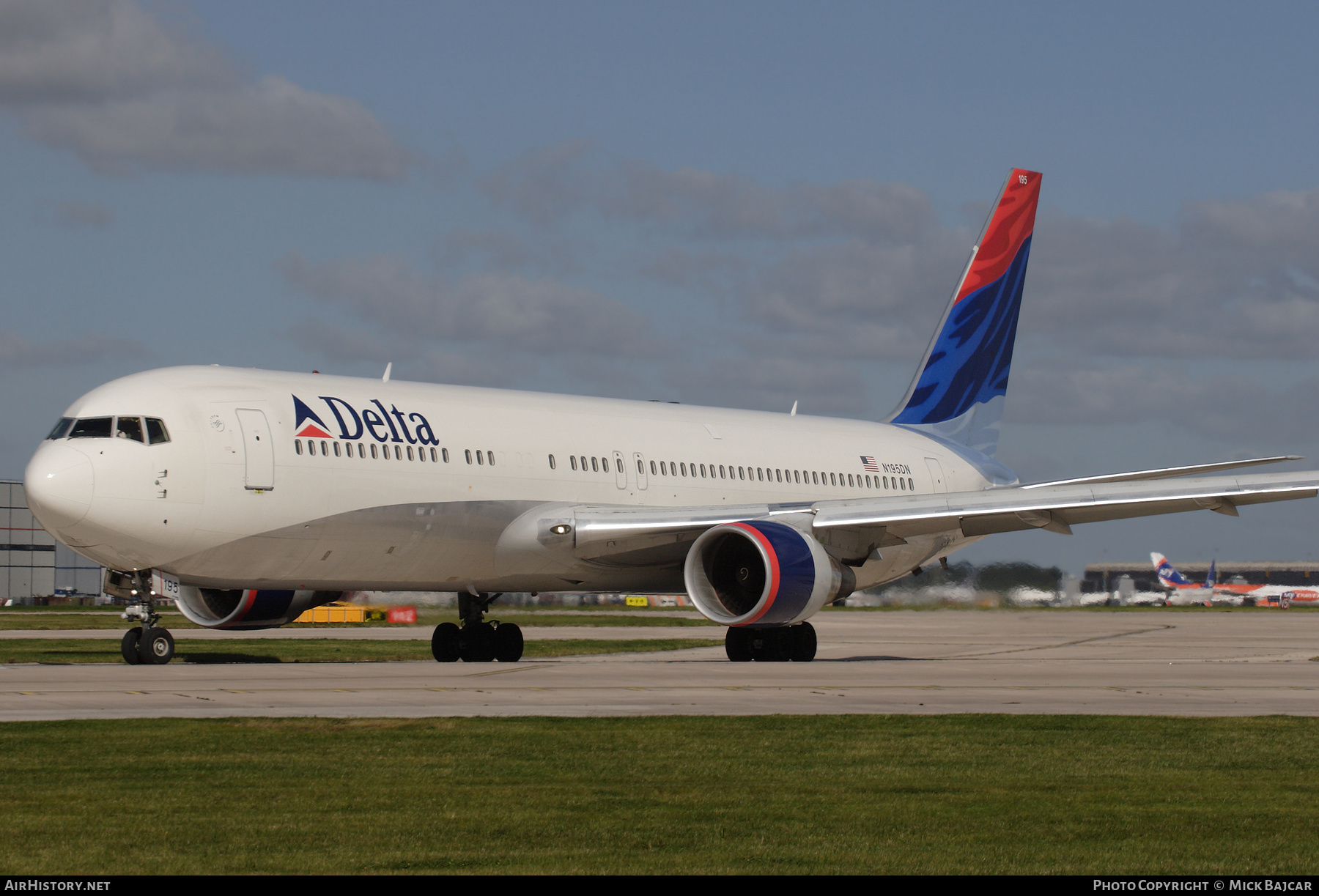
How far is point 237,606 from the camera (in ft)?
82.7

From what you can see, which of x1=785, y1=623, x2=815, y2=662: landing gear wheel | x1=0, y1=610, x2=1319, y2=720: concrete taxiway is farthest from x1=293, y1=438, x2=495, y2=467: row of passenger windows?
x1=785, y1=623, x2=815, y2=662: landing gear wheel

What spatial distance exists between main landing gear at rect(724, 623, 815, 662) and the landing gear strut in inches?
351

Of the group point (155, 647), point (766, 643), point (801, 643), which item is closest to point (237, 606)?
point (155, 647)

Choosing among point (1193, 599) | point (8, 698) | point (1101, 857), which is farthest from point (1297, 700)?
point (1193, 599)

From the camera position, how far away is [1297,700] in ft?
58.2

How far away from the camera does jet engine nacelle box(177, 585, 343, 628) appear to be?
82.6 feet

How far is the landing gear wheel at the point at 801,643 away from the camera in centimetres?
2588

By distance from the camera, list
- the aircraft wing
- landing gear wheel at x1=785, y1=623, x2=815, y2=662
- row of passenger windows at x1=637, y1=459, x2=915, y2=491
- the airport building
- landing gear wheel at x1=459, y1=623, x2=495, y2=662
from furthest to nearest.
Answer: the airport building < row of passenger windows at x1=637, y1=459, x2=915, y2=491 < landing gear wheel at x1=459, y1=623, x2=495, y2=662 < landing gear wheel at x1=785, y1=623, x2=815, y2=662 < the aircraft wing

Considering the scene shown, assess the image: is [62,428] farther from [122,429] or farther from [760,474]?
[760,474]

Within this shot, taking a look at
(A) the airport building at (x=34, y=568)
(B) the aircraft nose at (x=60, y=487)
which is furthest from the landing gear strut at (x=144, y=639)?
(A) the airport building at (x=34, y=568)

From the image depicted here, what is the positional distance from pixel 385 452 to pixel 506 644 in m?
4.97

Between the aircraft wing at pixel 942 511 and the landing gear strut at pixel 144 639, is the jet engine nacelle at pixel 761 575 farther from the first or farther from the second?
the landing gear strut at pixel 144 639

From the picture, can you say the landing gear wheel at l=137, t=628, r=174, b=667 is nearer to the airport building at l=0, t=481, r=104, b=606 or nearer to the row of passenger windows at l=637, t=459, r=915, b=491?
the row of passenger windows at l=637, t=459, r=915, b=491
